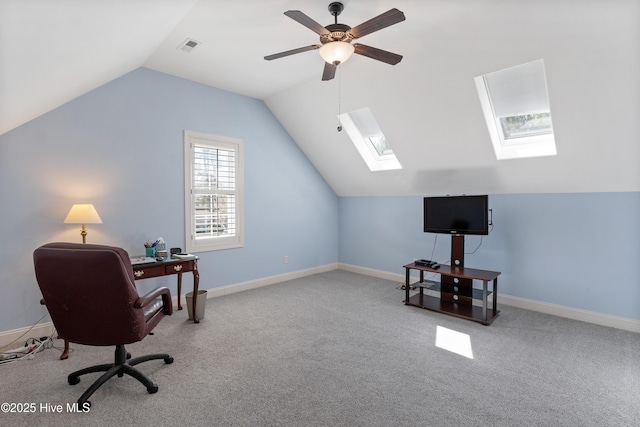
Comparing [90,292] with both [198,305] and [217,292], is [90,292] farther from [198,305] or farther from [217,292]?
[217,292]

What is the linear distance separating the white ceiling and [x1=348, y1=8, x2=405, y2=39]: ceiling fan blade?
1.43 feet

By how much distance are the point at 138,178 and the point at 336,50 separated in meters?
2.77

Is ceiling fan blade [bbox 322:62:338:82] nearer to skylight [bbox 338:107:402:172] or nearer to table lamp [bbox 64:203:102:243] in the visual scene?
skylight [bbox 338:107:402:172]

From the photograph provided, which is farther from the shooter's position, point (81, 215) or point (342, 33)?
point (81, 215)

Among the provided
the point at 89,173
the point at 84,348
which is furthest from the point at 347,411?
the point at 89,173

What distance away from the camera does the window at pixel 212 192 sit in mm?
4145

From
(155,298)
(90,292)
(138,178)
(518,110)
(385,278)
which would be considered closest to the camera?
(90,292)

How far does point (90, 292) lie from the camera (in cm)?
195

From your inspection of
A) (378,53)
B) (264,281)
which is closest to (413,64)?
(378,53)

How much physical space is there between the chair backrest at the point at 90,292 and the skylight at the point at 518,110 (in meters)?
3.56

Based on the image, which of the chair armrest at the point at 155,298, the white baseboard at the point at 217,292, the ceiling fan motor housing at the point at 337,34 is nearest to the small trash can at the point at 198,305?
the white baseboard at the point at 217,292

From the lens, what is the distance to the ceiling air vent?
3127mm

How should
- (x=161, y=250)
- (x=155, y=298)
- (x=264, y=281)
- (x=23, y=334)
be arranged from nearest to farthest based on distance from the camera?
(x=155, y=298) < (x=23, y=334) < (x=161, y=250) < (x=264, y=281)

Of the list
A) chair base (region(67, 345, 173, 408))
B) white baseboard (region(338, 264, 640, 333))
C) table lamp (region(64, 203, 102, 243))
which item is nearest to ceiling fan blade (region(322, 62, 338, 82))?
table lamp (region(64, 203, 102, 243))
